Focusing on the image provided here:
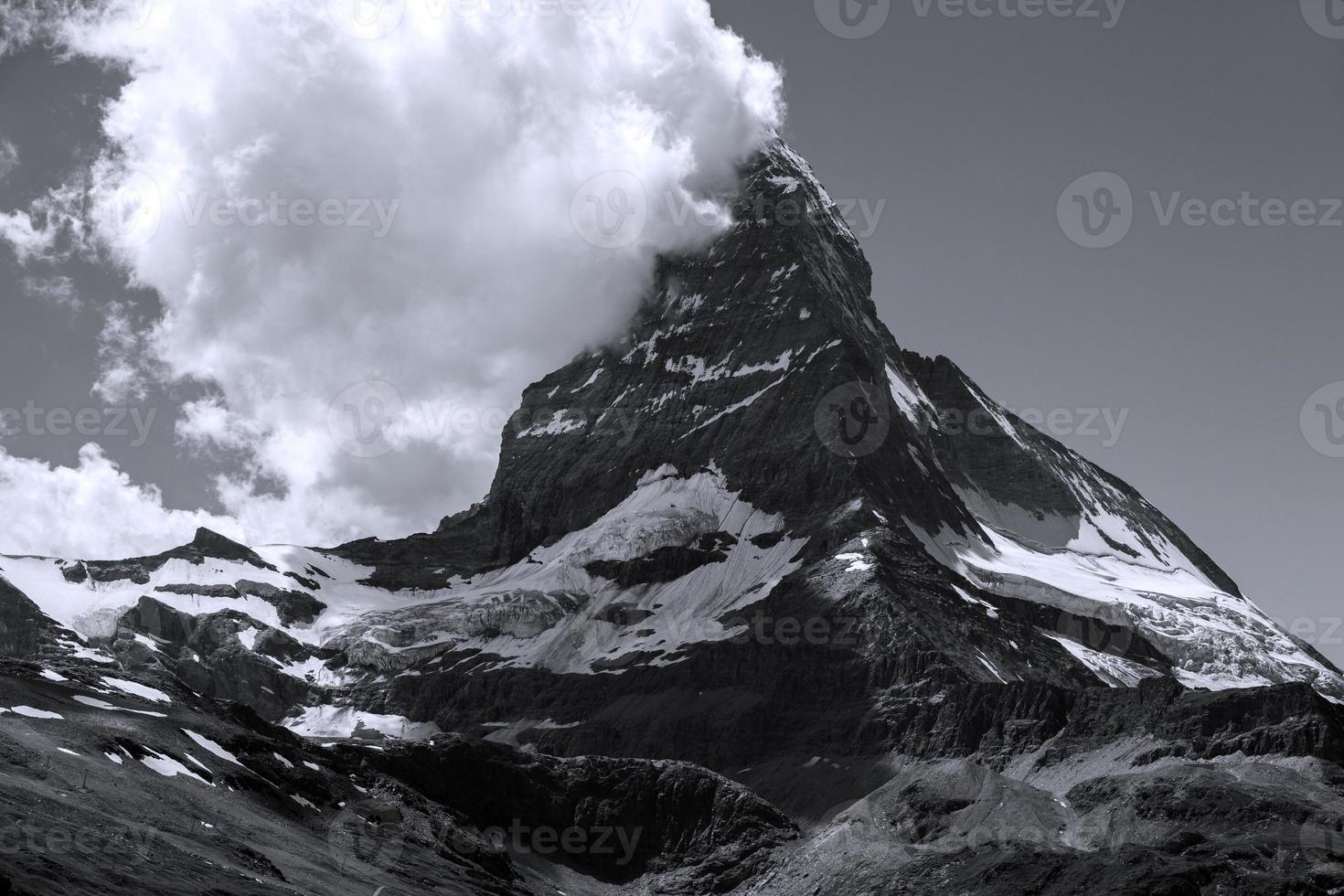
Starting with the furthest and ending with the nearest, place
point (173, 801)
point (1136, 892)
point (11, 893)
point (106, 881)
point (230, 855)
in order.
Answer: point (1136, 892) → point (173, 801) → point (230, 855) → point (106, 881) → point (11, 893)

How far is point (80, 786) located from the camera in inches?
6914

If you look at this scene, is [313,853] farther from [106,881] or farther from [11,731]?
[106,881]

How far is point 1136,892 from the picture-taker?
654ft

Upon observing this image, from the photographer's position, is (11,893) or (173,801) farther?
(173,801)

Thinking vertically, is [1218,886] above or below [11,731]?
below

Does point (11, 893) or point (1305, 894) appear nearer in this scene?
point (11, 893)

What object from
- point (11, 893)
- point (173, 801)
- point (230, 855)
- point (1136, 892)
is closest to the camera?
point (11, 893)

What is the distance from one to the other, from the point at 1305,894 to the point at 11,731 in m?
137

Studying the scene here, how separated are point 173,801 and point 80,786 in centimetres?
1336

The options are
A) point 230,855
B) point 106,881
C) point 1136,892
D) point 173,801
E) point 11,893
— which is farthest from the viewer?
point 1136,892

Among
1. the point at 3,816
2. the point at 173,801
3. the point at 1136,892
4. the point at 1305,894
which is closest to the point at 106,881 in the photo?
the point at 3,816

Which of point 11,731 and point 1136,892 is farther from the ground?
point 11,731

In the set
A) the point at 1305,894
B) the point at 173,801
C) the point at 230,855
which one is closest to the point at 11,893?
the point at 230,855

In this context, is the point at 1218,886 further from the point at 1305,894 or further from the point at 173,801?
the point at 173,801
